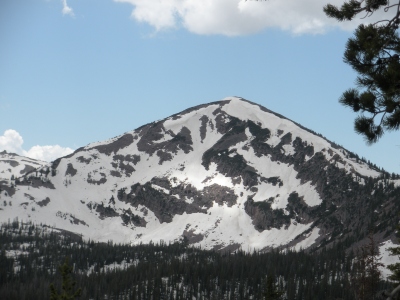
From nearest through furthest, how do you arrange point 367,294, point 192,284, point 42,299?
point 367,294 < point 42,299 < point 192,284

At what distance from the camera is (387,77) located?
1683cm

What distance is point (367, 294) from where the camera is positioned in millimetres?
43812

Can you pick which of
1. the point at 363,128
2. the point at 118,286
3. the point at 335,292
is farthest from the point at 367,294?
the point at 118,286

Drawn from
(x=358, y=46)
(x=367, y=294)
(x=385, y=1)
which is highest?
(x=385, y=1)

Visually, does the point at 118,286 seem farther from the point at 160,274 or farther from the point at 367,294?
the point at 367,294

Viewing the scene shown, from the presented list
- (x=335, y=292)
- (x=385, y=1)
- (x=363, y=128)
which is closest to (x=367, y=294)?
(x=363, y=128)

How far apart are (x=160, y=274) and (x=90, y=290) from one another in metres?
24.0

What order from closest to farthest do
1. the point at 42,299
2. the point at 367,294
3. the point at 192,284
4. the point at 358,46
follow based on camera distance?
the point at 358,46, the point at 367,294, the point at 42,299, the point at 192,284

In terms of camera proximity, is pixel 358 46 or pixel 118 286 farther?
pixel 118 286

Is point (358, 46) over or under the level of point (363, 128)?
over

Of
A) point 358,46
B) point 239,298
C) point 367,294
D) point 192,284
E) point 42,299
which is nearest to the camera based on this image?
point 358,46

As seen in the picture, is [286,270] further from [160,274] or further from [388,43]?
[388,43]

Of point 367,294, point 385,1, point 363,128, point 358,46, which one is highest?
point 385,1

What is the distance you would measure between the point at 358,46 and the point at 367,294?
3065cm
